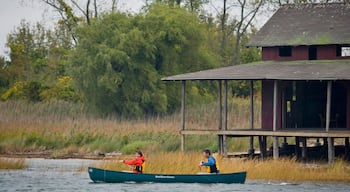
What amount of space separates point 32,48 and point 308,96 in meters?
45.9

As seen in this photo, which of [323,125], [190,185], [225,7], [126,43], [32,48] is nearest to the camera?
[190,185]

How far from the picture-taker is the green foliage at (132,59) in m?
75.2

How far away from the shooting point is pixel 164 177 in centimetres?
4706

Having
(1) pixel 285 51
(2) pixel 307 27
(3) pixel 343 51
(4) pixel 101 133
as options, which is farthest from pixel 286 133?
(4) pixel 101 133

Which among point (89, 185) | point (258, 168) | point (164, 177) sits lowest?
point (89, 185)

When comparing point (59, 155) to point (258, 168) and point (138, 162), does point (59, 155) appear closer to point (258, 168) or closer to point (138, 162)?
point (258, 168)

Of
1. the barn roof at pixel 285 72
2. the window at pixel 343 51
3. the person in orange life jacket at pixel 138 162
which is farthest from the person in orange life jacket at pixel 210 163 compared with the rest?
the window at pixel 343 51

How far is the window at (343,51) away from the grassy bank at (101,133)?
320 inches

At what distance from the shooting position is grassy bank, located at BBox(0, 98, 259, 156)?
63.1m

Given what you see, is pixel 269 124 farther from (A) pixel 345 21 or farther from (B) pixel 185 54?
(B) pixel 185 54

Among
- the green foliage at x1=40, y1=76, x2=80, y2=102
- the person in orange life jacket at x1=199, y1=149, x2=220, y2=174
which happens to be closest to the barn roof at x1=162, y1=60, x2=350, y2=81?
the person in orange life jacket at x1=199, y1=149, x2=220, y2=174

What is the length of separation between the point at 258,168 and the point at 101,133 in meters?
16.5

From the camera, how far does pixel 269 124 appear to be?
194 feet

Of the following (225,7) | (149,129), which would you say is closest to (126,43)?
(149,129)
